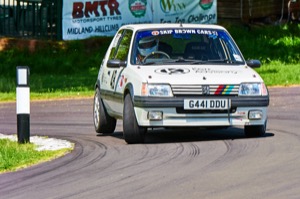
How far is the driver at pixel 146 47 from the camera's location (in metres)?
15.6

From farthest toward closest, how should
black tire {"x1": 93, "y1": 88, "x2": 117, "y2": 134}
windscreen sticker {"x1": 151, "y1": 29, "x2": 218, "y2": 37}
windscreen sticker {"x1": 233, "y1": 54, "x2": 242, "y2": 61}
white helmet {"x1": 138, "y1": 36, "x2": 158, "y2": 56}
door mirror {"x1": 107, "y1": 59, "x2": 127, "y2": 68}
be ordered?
1. black tire {"x1": 93, "y1": 88, "x2": 117, "y2": 134}
2. windscreen sticker {"x1": 151, "y1": 29, "x2": 218, "y2": 37}
3. windscreen sticker {"x1": 233, "y1": 54, "x2": 242, "y2": 61}
4. white helmet {"x1": 138, "y1": 36, "x2": 158, "y2": 56}
5. door mirror {"x1": 107, "y1": 59, "x2": 127, "y2": 68}

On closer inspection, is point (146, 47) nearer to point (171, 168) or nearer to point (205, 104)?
point (205, 104)

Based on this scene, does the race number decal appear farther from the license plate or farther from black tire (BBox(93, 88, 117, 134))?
the license plate

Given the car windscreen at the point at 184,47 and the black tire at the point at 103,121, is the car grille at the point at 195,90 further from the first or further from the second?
the black tire at the point at 103,121

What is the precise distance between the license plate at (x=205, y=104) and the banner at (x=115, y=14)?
20.1 metres

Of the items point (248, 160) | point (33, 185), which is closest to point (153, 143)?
point (248, 160)

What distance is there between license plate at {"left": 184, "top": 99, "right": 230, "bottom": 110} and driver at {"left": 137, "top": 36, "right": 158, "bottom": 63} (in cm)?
142

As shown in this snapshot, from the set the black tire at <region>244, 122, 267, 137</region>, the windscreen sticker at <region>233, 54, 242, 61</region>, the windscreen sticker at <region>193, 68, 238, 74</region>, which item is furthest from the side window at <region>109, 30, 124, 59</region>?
the black tire at <region>244, 122, 267, 137</region>

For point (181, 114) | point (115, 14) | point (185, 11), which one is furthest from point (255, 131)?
point (185, 11)

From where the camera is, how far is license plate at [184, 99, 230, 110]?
47.2ft

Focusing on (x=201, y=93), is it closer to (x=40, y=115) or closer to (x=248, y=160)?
(x=248, y=160)

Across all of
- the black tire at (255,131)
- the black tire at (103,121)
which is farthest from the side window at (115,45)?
the black tire at (255,131)

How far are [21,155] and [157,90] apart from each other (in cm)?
194

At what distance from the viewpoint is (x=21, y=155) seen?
44.5 ft
